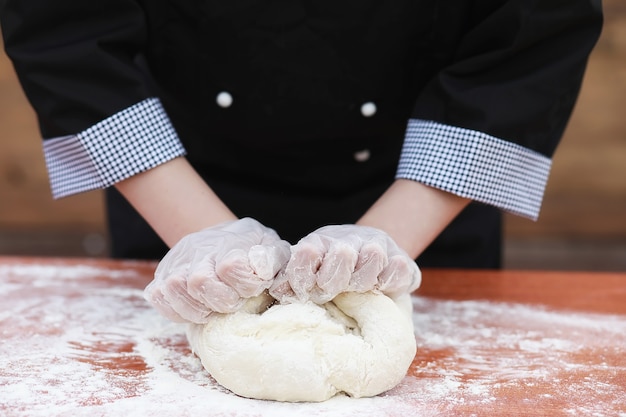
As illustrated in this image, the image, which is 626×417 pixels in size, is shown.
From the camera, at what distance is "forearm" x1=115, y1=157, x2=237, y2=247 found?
3.41 ft

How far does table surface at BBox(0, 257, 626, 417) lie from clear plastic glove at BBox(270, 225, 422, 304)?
119 mm

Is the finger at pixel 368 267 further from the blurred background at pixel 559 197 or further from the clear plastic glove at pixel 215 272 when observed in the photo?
the blurred background at pixel 559 197

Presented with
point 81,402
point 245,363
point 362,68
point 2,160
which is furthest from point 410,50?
point 2,160

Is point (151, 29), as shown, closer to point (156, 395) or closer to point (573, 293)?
point (156, 395)

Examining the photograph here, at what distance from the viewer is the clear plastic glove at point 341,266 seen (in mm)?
846

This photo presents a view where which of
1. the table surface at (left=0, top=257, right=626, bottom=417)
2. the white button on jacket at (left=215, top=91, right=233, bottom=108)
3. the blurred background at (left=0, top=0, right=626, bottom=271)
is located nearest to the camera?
the table surface at (left=0, top=257, right=626, bottom=417)

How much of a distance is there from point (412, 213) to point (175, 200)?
32 cm

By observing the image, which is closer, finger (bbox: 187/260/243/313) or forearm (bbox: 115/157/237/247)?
finger (bbox: 187/260/243/313)

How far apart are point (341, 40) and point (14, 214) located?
2521mm

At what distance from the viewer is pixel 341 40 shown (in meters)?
1.22

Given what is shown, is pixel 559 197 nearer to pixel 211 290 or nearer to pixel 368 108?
pixel 368 108

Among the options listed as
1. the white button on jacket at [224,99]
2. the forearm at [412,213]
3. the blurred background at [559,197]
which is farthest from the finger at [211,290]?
the blurred background at [559,197]

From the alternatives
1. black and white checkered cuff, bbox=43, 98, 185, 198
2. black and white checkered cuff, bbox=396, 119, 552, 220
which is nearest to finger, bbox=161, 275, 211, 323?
black and white checkered cuff, bbox=43, 98, 185, 198

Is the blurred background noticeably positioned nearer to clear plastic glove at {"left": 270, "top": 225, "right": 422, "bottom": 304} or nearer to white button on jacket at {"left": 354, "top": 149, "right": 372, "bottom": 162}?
white button on jacket at {"left": 354, "top": 149, "right": 372, "bottom": 162}
